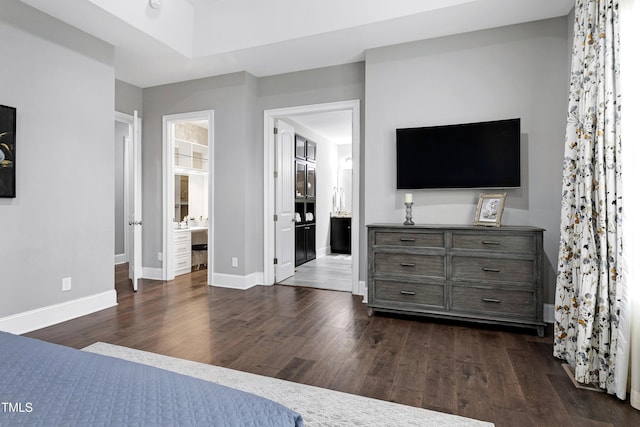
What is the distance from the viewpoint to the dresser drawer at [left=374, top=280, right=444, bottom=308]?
3250 mm

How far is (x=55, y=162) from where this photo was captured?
10.8ft

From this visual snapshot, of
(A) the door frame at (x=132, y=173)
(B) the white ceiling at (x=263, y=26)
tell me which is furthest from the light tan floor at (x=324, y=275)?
(B) the white ceiling at (x=263, y=26)

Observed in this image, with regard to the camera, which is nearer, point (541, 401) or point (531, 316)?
point (541, 401)

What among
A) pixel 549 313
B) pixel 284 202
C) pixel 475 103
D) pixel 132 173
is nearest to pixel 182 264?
pixel 132 173

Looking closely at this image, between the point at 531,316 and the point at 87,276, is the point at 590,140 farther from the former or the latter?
the point at 87,276

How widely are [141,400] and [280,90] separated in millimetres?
4486

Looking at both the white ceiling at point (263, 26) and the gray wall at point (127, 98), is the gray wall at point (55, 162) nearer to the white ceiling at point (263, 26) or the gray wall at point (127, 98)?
the white ceiling at point (263, 26)

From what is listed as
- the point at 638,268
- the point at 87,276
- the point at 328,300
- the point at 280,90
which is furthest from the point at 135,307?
the point at 638,268

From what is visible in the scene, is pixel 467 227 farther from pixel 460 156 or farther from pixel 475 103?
pixel 475 103

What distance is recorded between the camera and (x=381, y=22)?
134 inches

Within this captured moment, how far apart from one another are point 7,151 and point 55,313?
1.50 m

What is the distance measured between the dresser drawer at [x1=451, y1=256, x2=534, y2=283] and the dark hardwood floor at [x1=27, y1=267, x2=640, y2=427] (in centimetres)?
48

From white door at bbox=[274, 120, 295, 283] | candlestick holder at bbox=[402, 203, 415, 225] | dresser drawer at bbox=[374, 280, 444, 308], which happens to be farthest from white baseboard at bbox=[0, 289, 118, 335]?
candlestick holder at bbox=[402, 203, 415, 225]

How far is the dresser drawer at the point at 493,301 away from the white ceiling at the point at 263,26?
2.54 meters
